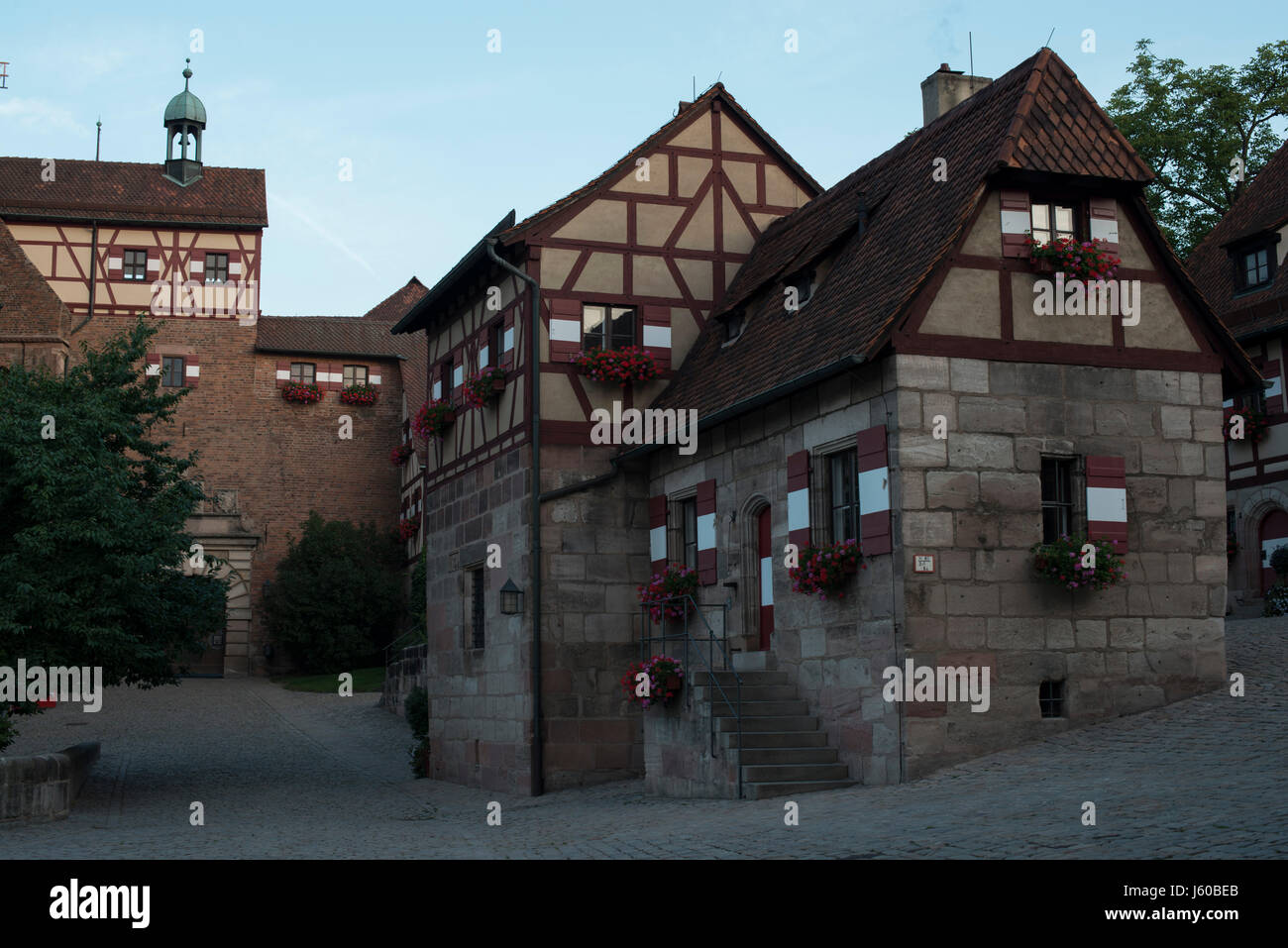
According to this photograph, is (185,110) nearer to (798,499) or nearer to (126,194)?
(126,194)

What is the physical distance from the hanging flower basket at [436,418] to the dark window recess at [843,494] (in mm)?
8238

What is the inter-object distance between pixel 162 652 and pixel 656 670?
6367 mm

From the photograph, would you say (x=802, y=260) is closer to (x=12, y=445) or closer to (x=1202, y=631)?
(x=1202, y=631)

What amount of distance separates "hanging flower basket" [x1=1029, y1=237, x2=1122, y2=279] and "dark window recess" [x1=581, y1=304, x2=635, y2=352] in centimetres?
639

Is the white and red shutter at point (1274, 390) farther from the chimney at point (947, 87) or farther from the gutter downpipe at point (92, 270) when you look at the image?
the gutter downpipe at point (92, 270)

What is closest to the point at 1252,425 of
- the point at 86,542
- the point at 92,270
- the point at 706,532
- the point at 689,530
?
the point at 689,530

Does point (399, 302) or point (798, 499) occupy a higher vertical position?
point (399, 302)

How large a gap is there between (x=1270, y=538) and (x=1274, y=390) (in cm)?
244

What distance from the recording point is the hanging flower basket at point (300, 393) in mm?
43656

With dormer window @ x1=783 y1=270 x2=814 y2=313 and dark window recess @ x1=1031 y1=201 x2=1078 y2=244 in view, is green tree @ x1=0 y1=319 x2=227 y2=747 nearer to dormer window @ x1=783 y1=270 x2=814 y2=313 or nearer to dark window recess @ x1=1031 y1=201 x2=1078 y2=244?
dormer window @ x1=783 y1=270 x2=814 y2=313

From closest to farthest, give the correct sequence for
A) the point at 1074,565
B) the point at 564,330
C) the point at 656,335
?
the point at 1074,565 < the point at 564,330 < the point at 656,335

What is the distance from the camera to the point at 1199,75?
104 feet

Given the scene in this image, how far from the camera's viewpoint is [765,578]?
15523 mm

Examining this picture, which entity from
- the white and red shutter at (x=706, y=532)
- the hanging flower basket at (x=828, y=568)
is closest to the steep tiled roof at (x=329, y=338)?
the white and red shutter at (x=706, y=532)
